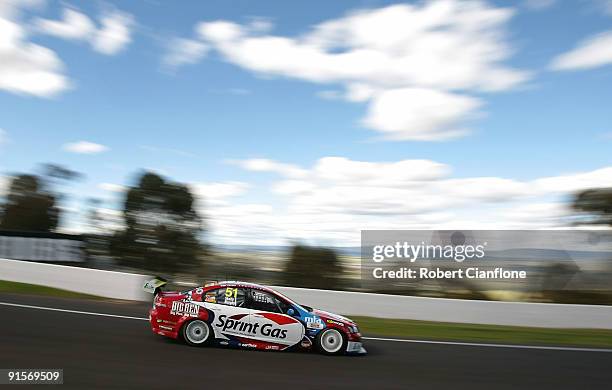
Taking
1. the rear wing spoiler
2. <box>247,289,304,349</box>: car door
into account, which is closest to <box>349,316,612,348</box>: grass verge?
<box>247,289,304,349</box>: car door

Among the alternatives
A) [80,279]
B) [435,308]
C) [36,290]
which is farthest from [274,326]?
[36,290]

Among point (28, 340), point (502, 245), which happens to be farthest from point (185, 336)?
point (502, 245)

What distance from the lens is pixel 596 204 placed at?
17.9 m

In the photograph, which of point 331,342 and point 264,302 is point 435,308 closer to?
point 331,342

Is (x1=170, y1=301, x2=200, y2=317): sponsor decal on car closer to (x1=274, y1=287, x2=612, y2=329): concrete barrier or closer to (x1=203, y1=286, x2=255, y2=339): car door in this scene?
(x1=203, y1=286, x2=255, y2=339): car door

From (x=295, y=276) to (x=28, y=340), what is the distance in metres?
9.67

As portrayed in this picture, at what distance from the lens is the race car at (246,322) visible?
9.22m

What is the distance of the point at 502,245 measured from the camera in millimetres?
16188

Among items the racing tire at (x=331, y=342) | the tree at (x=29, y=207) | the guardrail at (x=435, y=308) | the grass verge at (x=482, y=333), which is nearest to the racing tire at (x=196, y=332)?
the racing tire at (x=331, y=342)

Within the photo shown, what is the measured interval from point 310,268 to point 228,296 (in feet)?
27.6

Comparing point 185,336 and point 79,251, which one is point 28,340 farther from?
point 79,251

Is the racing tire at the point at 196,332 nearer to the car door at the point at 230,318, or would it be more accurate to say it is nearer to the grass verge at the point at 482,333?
the car door at the point at 230,318

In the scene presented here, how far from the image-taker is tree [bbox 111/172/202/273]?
20.3 metres

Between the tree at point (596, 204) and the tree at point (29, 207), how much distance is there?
23299mm
